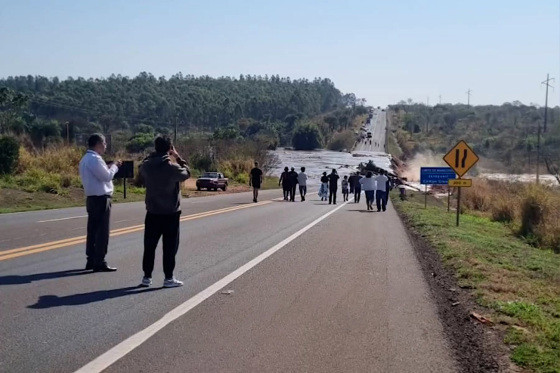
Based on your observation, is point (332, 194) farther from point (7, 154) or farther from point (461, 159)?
point (7, 154)

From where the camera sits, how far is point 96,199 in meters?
10.9

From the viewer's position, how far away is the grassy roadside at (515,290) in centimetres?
711

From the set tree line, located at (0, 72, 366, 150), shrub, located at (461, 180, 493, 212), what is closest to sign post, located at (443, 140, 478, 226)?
shrub, located at (461, 180, 493, 212)

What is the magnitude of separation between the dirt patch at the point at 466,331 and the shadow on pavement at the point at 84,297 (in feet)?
12.5

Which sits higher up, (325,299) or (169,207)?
(169,207)

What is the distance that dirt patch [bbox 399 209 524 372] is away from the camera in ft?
22.1

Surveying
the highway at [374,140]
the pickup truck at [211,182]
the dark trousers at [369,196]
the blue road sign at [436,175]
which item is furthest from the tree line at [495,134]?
the dark trousers at [369,196]

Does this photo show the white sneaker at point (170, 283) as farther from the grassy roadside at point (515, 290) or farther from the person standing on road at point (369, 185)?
the person standing on road at point (369, 185)

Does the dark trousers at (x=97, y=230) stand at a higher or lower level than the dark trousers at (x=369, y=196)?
higher

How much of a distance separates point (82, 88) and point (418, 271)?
15447 centimetres

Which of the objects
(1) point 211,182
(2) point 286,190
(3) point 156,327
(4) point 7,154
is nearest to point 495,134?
(1) point 211,182

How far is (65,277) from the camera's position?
10211 millimetres

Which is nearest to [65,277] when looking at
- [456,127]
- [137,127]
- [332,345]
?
[332,345]

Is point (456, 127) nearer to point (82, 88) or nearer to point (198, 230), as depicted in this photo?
point (82, 88)
